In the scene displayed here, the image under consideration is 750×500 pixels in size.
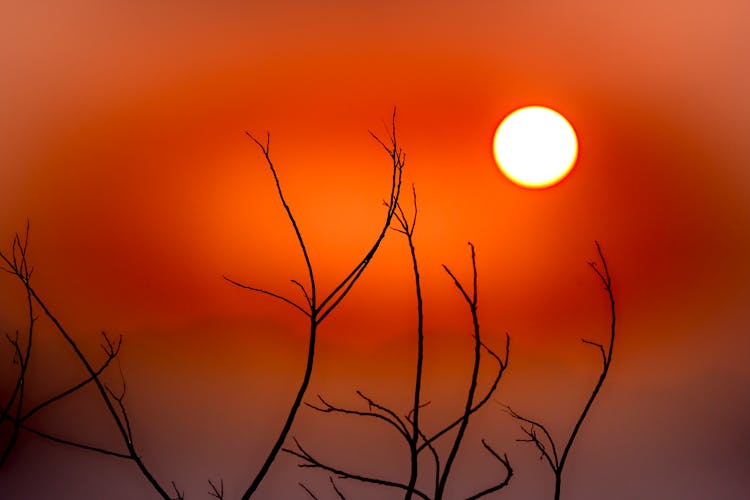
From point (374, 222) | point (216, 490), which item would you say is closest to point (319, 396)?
point (216, 490)

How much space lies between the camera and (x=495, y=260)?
240 cm

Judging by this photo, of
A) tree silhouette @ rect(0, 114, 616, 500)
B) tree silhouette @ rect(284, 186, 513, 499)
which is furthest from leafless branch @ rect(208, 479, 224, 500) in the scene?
tree silhouette @ rect(284, 186, 513, 499)

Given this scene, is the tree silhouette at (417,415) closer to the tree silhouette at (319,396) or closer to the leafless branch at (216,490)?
the tree silhouette at (319,396)

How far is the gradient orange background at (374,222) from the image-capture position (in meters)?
2.34

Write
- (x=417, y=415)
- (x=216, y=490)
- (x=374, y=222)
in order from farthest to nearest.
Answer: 1. (x=374, y=222)
2. (x=216, y=490)
3. (x=417, y=415)

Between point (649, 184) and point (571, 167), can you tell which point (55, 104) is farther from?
point (649, 184)

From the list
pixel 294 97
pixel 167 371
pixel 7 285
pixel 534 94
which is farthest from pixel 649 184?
pixel 7 285

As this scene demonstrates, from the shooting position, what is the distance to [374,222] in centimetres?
244

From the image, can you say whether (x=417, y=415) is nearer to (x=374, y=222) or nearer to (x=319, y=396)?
(x=319, y=396)

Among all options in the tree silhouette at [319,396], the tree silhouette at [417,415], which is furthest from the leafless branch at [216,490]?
the tree silhouette at [417,415]

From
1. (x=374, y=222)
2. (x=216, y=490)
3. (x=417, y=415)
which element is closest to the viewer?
(x=417, y=415)

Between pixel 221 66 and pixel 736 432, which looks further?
pixel 221 66

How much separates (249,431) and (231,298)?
0.48 m

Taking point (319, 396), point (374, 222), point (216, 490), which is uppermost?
point (374, 222)
